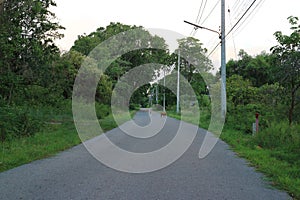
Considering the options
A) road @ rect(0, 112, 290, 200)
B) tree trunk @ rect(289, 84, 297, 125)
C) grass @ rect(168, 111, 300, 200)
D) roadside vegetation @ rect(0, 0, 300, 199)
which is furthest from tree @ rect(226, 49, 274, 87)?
road @ rect(0, 112, 290, 200)

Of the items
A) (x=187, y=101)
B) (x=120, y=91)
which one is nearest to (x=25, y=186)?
(x=120, y=91)

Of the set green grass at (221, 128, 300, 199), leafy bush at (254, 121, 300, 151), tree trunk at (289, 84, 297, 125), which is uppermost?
tree trunk at (289, 84, 297, 125)

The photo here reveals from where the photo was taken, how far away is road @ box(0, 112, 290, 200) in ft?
17.2

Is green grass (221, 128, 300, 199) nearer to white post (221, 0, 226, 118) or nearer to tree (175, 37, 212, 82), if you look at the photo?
white post (221, 0, 226, 118)

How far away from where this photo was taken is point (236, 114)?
2012 centimetres

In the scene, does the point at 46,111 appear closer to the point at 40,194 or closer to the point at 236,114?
the point at 236,114

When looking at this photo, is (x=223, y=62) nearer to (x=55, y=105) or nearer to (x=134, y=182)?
(x=55, y=105)

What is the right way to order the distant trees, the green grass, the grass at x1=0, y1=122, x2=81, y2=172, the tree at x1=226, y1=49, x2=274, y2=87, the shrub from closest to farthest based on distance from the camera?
the green grass < the grass at x1=0, y1=122, x2=81, y2=172 < the shrub < the distant trees < the tree at x1=226, y1=49, x2=274, y2=87

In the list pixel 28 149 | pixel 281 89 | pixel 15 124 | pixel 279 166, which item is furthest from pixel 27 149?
pixel 281 89

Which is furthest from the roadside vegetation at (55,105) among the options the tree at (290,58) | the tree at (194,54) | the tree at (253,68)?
the tree at (194,54)

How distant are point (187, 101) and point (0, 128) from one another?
43012 millimetres

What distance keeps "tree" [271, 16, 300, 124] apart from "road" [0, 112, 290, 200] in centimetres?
700

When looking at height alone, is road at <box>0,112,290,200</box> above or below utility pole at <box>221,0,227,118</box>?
below

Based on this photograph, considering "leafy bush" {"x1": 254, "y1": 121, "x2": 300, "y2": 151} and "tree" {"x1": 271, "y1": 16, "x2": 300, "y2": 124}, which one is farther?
"tree" {"x1": 271, "y1": 16, "x2": 300, "y2": 124}
